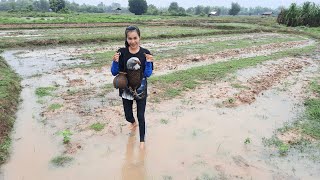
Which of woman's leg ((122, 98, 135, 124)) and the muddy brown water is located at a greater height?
woman's leg ((122, 98, 135, 124))

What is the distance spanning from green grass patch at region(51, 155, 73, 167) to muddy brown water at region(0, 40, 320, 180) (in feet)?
0.27

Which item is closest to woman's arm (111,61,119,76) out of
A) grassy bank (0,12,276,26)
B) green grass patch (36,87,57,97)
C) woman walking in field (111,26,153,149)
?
woman walking in field (111,26,153,149)

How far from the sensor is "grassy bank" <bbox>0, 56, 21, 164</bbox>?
505cm

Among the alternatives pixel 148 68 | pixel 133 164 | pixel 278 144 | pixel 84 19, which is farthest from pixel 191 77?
pixel 84 19

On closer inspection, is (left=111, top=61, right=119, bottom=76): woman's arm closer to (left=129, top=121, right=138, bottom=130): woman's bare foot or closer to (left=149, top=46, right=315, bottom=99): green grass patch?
(left=129, top=121, right=138, bottom=130): woman's bare foot

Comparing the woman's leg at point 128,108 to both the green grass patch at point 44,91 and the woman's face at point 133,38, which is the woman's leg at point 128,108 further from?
the green grass patch at point 44,91

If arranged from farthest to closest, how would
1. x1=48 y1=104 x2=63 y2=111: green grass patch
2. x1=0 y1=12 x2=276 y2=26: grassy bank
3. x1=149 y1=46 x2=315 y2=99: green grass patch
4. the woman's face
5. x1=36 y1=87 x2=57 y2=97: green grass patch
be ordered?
1. x1=0 y1=12 x2=276 y2=26: grassy bank
2. x1=149 y1=46 x2=315 y2=99: green grass patch
3. x1=36 y1=87 x2=57 y2=97: green grass patch
4. x1=48 y1=104 x2=63 y2=111: green grass patch
5. the woman's face

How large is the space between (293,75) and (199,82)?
12.3 feet

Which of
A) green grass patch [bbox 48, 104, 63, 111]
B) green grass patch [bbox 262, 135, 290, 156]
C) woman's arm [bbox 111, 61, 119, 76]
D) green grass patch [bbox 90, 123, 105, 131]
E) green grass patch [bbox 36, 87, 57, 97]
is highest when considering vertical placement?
woman's arm [bbox 111, 61, 119, 76]

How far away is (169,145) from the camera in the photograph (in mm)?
5270

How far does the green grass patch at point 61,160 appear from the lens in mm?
4562

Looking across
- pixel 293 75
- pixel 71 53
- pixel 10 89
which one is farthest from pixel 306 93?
pixel 71 53

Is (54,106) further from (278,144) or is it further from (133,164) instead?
(278,144)

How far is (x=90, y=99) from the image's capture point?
7.49 m
